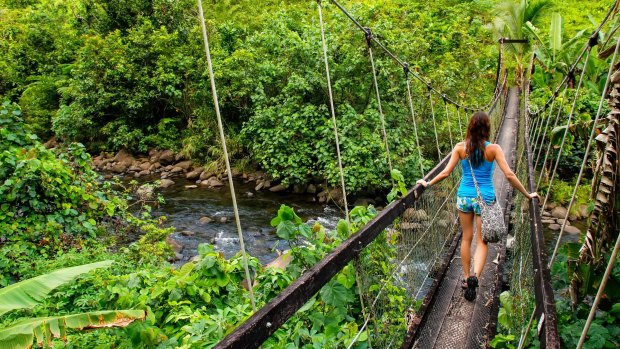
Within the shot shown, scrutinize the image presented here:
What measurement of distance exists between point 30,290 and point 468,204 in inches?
82.8

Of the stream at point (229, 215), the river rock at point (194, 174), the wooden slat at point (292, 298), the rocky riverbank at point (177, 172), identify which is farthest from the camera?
the river rock at point (194, 174)

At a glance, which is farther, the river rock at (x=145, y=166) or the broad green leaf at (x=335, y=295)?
the river rock at (x=145, y=166)

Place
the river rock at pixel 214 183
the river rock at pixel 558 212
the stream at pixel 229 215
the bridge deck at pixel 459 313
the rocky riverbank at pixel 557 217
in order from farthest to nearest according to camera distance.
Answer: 1. the river rock at pixel 214 183
2. the river rock at pixel 558 212
3. the rocky riverbank at pixel 557 217
4. the stream at pixel 229 215
5. the bridge deck at pixel 459 313

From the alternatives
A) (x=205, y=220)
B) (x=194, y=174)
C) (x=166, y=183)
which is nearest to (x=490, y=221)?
(x=205, y=220)

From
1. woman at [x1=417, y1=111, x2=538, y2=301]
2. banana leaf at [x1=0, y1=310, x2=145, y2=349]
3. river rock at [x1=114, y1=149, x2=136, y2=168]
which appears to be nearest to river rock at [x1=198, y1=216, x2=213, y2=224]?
river rock at [x1=114, y1=149, x2=136, y2=168]

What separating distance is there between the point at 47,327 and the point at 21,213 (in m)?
2.62

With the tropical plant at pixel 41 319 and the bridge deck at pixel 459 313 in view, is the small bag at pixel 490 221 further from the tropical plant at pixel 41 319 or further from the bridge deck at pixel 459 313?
the tropical plant at pixel 41 319

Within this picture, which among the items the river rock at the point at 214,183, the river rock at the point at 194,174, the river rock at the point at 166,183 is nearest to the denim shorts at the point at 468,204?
the river rock at the point at 214,183

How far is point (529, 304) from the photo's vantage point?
1.56m

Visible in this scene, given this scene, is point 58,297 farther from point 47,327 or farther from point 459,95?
point 459,95

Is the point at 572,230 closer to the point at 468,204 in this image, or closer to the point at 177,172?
the point at 468,204

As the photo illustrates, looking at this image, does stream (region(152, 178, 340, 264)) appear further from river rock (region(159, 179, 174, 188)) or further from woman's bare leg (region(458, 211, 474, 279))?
woman's bare leg (region(458, 211, 474, 279))

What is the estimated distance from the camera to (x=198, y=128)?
989 cm

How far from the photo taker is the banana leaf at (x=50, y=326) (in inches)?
62.2
